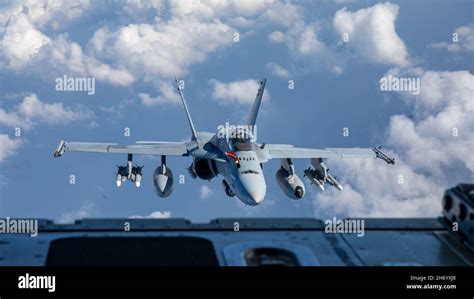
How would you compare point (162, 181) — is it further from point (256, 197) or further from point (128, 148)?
point (256, 197)

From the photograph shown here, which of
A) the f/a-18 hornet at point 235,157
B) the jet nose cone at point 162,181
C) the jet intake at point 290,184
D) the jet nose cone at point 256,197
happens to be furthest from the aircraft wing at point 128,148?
the jet nose cone at point 256,197

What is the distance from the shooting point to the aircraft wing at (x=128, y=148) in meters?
28.3

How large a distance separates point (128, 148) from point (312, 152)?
31.6 ft

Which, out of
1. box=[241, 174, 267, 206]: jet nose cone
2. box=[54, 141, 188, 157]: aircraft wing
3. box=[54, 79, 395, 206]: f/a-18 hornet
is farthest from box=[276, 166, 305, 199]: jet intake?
box=[54, 141, 188, 157]: aircraft wing

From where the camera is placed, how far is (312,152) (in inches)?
1198

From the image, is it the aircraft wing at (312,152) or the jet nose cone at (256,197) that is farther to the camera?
the aircraft wing at (312,152)

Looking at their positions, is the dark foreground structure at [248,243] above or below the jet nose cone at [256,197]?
below

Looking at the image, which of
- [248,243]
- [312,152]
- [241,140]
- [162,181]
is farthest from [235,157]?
[248,243]

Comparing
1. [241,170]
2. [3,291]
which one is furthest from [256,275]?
[241,170]

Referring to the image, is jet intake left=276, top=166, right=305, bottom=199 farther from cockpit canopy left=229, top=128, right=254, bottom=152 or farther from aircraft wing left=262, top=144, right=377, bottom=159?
cockpit canopy left=229, top=128, right=254, bottom=152

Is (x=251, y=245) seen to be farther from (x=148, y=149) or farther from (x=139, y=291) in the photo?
(x=148, y=149)

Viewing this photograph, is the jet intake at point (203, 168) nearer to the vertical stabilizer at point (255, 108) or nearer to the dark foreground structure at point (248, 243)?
the vertical stabilizer at point (255, 108)

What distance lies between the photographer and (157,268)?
40.8 feet

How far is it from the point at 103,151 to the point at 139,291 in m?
17.8
